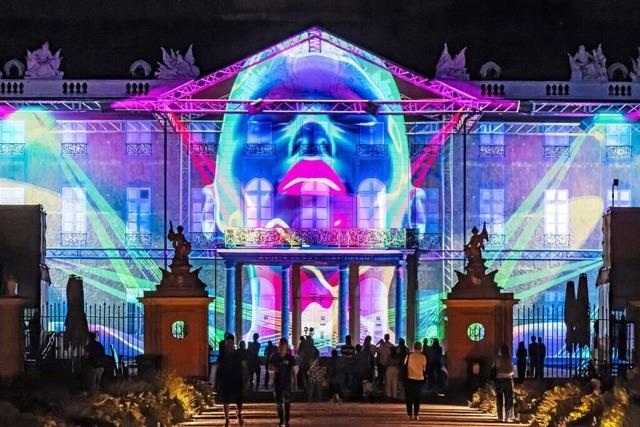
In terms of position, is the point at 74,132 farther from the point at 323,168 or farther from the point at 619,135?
the point at 619,135

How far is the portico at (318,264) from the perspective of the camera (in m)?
50.2

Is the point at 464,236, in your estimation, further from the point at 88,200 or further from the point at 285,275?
the point at 88,200

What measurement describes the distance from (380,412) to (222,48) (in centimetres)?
2930

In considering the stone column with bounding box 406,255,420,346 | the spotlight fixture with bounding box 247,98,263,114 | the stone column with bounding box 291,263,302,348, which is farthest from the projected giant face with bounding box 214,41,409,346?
the stone column with bounding box 291,263,302,348

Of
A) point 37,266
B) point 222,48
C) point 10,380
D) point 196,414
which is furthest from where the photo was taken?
point 222,48

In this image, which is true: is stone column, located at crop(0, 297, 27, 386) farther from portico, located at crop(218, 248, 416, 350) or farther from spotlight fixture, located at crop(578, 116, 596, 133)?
spotlight fixture, located at crop(578, 116, 596, 133)

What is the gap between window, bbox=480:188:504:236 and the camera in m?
52.8

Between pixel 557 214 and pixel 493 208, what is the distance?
2255 mm

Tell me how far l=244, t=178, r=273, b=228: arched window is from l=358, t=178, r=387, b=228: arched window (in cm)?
311

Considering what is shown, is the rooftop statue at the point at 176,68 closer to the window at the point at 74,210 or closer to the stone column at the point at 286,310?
the window at the point at 74,210

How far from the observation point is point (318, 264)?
51.0 m

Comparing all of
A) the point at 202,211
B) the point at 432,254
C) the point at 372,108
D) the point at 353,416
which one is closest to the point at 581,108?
the point at 432,254

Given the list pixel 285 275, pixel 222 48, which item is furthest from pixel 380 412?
pixel 222 48

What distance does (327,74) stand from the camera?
52.3 meters
